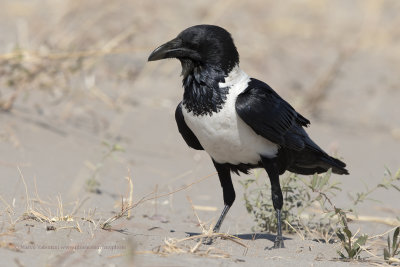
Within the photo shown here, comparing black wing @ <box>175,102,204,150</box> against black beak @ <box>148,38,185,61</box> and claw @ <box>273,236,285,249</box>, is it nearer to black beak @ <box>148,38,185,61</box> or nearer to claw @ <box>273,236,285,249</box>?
black beak @ <box>148,38,185,61</box>

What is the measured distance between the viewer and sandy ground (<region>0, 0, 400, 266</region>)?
3684mm

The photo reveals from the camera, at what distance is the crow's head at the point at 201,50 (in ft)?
14.0

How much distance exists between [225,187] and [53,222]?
1.30m

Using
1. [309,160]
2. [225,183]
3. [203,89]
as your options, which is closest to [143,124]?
[225,183]

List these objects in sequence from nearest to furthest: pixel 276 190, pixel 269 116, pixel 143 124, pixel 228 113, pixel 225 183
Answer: pixel 228 113
pixel 269 116
pixel 276 190
pixel 225 183
pixel 143 124

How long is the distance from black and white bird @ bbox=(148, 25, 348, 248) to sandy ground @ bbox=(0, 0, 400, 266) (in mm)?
477

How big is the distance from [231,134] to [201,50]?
0.57 metres

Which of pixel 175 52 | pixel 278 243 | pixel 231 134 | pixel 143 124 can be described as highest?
pixel 143 124

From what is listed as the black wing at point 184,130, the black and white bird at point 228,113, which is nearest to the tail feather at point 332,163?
the black and white bird at point 228,113

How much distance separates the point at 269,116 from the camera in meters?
4.19

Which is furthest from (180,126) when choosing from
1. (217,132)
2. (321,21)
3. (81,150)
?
(321,21)

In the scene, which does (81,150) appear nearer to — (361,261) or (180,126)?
(180,126)

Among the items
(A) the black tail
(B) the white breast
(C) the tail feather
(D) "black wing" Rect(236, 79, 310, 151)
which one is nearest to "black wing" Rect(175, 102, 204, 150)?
(B) the white breast

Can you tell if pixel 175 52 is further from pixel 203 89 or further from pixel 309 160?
pixel 309 160
